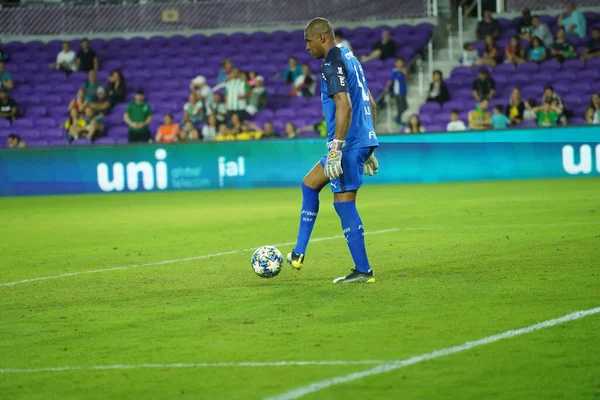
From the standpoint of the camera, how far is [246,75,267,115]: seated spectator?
2727 centimetres

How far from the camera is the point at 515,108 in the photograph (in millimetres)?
24281

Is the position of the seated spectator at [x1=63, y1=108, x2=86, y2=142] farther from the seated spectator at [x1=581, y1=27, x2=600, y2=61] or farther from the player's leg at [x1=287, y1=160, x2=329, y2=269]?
the player's leg at [x1=287, y1=160, x2=329, y2=269]

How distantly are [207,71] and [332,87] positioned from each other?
21190mm

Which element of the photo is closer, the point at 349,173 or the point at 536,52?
the point at 349,173

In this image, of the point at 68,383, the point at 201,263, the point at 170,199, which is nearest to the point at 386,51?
the point at 170,199

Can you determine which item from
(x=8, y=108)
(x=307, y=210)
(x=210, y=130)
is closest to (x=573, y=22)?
(x=210, y=130)

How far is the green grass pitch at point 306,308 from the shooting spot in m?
5.57

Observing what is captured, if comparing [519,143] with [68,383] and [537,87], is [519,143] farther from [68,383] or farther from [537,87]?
[68,383]

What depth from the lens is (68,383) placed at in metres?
5.71

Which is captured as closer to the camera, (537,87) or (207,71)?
(537,87)

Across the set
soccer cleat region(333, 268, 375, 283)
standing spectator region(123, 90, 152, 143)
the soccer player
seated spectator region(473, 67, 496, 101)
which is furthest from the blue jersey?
standing spectator region(123, 90, 152, 143)

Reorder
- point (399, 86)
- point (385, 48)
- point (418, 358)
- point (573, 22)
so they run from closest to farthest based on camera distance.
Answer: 1. point (418, 358)
2. point (399, 86)
3. point (573, 22)
4. point (385, 48)

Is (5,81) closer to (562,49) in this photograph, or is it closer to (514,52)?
(514,52)

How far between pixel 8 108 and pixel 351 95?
2172 cm
